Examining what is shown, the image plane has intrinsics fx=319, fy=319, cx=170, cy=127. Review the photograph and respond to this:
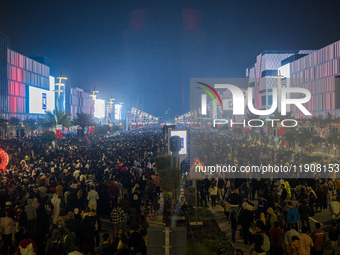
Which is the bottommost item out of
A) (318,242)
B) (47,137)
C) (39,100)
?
(318,242)

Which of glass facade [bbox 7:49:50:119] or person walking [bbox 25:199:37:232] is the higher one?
glass facade [bbox 7:49:50:119]

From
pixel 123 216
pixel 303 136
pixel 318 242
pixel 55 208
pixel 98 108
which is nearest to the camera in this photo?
pixel 318 242

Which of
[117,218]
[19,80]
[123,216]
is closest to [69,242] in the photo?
[117,218]

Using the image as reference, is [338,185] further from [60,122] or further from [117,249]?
[60,122]

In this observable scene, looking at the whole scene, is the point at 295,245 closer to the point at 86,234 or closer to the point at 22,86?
the point at 86,234

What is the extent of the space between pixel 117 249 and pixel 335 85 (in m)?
58.3

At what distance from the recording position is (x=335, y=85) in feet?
183

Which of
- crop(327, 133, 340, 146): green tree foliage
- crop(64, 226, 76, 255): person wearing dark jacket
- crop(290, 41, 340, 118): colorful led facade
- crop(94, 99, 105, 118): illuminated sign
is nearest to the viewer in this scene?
crop(64, 226, 76, 255): person wearing dark jacket

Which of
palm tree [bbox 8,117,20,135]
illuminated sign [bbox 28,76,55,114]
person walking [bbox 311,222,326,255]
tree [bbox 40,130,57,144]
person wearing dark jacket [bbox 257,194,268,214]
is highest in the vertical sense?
illuminated sign [bbox 28,76,55,114]

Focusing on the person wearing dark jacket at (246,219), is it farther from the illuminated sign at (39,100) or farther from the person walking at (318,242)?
the illuminated sign at (39,100)

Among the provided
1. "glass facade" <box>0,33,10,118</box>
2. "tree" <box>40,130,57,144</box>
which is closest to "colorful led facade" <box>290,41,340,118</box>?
"tree" <box>40,130,57,144</box>

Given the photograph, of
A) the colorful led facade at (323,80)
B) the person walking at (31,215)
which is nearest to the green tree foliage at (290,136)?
the colorful led facade at (323,80)

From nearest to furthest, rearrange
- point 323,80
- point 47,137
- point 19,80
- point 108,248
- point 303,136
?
point 108,248, point 303,136, point 47,137, point 323,80, point 19,80

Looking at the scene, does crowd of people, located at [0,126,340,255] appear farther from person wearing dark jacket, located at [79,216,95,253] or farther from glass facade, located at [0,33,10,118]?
glass facade, located at [0,33,10,118]
